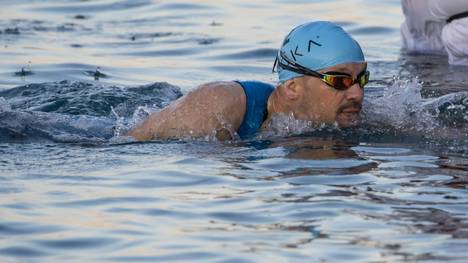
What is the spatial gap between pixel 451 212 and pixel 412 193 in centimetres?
48

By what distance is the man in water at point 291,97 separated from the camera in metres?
8.62

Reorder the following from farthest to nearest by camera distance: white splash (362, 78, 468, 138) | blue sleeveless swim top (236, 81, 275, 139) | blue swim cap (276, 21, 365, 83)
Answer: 1. white splash (362, 78, 468, 138)
2. blue sleeveless swim top (236, 81, 275, 139)
3. blue swim cap (276, 21, 365, 83)

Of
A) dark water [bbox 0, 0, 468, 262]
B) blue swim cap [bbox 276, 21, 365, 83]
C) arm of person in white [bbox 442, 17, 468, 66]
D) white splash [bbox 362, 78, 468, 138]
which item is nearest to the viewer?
Answer: dark water [bbox 0, 0, 468, 262]

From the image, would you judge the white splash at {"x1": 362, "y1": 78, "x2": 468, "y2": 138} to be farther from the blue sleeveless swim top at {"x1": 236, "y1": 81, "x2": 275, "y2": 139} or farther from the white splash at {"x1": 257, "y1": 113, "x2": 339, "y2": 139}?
the blue sleeveless swim top at {"x1": 236, "y1": 81, "x2": 275, "y2": 139}

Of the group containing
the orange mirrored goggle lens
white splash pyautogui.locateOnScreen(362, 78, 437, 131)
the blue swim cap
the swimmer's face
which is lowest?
white splash pyautogui.locateOnScreen(362, 78, 437, 131)

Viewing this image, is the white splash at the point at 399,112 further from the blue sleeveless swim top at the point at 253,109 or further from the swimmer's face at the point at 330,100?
the blue sleeveless swim top at the point at 253,109

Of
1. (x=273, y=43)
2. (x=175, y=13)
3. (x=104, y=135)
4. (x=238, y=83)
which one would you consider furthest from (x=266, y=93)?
(x=175, y=13)

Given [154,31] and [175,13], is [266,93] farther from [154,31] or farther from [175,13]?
[175,13]

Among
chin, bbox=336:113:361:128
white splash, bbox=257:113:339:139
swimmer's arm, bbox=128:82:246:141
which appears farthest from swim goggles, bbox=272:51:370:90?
swimmer's arm, bbox=128:82:246:141

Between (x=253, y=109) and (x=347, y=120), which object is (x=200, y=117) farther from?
(x=347, y=120)

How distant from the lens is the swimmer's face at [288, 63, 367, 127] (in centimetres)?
863

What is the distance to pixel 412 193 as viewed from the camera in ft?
23.8

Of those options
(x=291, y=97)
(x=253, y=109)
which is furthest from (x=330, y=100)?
(x=253, y=109)

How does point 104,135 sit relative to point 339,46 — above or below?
below
